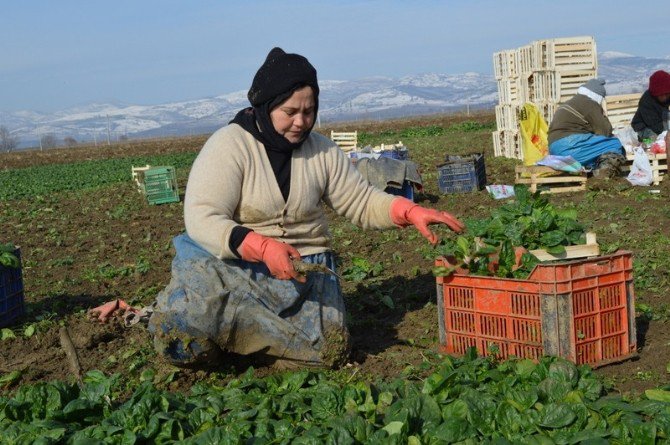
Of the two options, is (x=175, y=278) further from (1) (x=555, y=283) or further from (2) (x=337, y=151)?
(1) (x=555, y=283)

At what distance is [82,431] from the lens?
351 centimetres

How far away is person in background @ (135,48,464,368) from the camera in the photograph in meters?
4.79

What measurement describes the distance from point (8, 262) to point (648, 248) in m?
5.01

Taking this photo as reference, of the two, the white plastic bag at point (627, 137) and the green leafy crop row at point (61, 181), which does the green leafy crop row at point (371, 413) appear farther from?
the green leafy crop row at point (61, 181)

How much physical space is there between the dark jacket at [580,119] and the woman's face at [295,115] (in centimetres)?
783

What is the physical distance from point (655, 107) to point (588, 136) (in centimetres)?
129

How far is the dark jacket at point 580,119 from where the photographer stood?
12.1 m

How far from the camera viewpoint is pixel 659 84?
12.3 meters

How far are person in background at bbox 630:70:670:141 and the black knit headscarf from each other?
28.6 feet

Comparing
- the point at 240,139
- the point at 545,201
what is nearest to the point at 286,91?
the point at 240,139

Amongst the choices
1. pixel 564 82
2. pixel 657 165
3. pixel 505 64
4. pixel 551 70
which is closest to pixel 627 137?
pixel 657 165

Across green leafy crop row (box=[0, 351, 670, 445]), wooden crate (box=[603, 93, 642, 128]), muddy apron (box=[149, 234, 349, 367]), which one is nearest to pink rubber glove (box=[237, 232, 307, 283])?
muddy apron (box=[149, 234, 349, 367])

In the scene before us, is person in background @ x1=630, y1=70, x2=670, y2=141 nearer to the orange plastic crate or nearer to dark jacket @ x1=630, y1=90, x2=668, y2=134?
dark jacket @ x1=630, y1=90, x2=668, y2=134

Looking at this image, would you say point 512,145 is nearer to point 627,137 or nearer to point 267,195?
point 627,137
